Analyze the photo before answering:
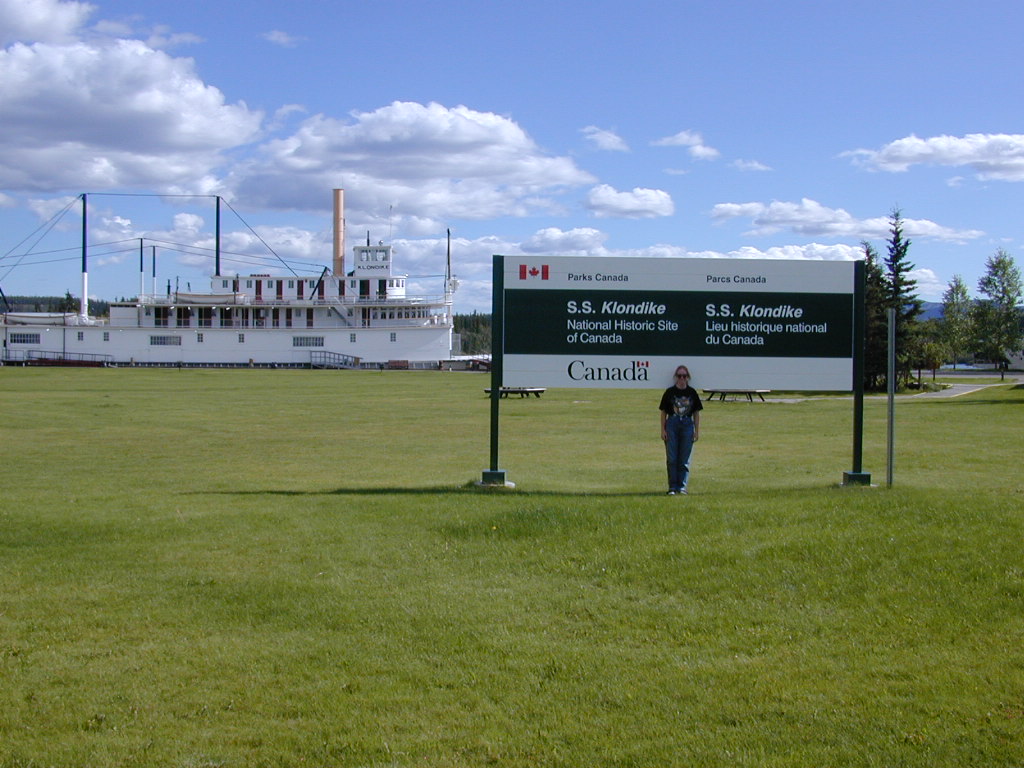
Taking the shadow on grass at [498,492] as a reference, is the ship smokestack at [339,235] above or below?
above

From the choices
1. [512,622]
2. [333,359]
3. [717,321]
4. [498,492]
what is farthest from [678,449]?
[333,359]

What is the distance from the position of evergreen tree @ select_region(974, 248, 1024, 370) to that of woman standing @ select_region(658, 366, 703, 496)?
5293cm

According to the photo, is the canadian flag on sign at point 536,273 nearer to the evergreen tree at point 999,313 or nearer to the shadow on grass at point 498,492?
the shadow on grass at point 498,492

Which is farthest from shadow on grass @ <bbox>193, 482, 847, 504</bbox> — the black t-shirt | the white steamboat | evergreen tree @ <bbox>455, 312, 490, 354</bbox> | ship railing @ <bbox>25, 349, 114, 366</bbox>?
evergreen tree @ <bbox>455, 312, 490, 354</bbox>

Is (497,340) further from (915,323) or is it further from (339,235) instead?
(339,235)

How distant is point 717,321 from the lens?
13.1 metres

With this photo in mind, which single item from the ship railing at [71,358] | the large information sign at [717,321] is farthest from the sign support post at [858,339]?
the ship railing at [71,358]

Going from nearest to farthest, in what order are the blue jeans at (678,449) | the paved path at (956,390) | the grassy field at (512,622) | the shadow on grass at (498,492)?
the grassy field at (512,622) < the shadow on grass at (498,492) < the blue jeans at (678,449) < the paved path at (956,390)

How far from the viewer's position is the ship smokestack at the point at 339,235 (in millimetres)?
93688

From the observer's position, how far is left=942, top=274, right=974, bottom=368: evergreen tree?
2931 inches

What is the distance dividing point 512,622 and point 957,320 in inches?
3236

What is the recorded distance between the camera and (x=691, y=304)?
13.1m

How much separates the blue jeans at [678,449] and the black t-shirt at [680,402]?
0.38 feet

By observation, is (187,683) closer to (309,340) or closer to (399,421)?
(399,421)
